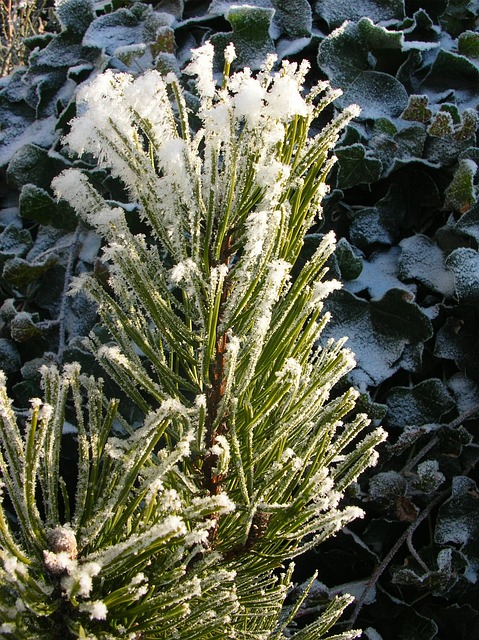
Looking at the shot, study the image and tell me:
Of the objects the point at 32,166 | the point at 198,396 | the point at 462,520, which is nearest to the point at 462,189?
the point at 462,520

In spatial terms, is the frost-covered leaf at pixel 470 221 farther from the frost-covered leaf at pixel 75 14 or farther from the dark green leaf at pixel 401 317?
the frost-covered leaf at pixel 75 14

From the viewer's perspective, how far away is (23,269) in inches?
47.3

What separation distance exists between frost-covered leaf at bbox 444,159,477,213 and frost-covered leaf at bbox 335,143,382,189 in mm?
125

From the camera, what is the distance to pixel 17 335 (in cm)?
117

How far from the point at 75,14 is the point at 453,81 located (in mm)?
771

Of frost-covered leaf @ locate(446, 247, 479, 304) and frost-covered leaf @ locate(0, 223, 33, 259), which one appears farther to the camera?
frost-covered leaf @ locate(0, 223, 33, 259)

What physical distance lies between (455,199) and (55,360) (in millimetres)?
732

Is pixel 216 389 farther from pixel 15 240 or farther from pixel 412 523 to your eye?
pixel 15 240

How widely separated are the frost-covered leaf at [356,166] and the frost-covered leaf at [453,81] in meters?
0.21

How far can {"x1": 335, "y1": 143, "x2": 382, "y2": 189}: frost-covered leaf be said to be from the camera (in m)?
1.13

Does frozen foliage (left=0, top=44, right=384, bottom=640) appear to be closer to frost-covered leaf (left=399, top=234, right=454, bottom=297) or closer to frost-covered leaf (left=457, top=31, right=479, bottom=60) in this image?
frost-covered leaf (left=399, top=234, right=454, bottom=297)

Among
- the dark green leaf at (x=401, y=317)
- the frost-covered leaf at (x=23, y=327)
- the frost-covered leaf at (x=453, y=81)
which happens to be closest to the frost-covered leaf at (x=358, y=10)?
the frost-covered leaf at (x=453, y=81)

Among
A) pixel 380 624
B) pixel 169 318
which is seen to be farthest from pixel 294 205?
pixel 380 624

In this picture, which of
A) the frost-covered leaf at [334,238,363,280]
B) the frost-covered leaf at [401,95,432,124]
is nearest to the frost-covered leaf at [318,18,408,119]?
the frost-covered leaf at [401,95,432,124]
